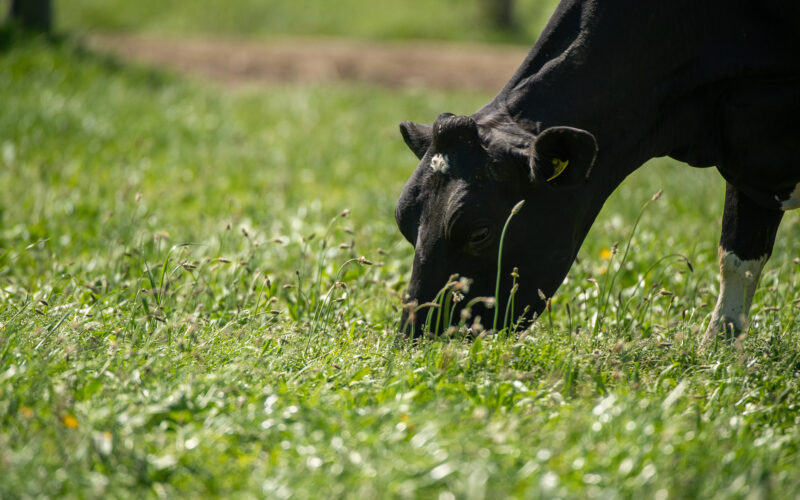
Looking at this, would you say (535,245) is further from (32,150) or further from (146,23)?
Result: (146,23)

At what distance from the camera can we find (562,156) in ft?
11.3

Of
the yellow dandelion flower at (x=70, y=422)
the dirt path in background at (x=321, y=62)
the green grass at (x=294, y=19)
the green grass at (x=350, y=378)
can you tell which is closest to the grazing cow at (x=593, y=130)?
the green grass at (x=350, y=378)

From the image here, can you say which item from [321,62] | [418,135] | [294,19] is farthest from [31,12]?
[294,19]

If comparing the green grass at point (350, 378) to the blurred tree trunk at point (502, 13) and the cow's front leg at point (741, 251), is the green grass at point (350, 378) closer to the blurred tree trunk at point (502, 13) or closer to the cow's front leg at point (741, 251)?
the cow's front leg at point (741, 251)

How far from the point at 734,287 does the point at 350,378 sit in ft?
7.12

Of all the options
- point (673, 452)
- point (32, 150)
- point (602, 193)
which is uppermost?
point (602, 193)

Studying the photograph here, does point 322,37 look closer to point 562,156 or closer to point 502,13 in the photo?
point 502,13

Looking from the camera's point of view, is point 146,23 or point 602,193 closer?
point 602,193

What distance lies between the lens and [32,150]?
25.3 feet

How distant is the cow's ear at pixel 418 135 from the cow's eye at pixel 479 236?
60 cm

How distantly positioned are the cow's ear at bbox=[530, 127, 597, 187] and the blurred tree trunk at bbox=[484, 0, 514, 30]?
2301 cm

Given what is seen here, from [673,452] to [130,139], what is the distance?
712 cm

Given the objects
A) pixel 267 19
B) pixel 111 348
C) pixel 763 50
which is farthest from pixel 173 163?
pixel 267 19

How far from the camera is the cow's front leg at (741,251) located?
4.26 meters
